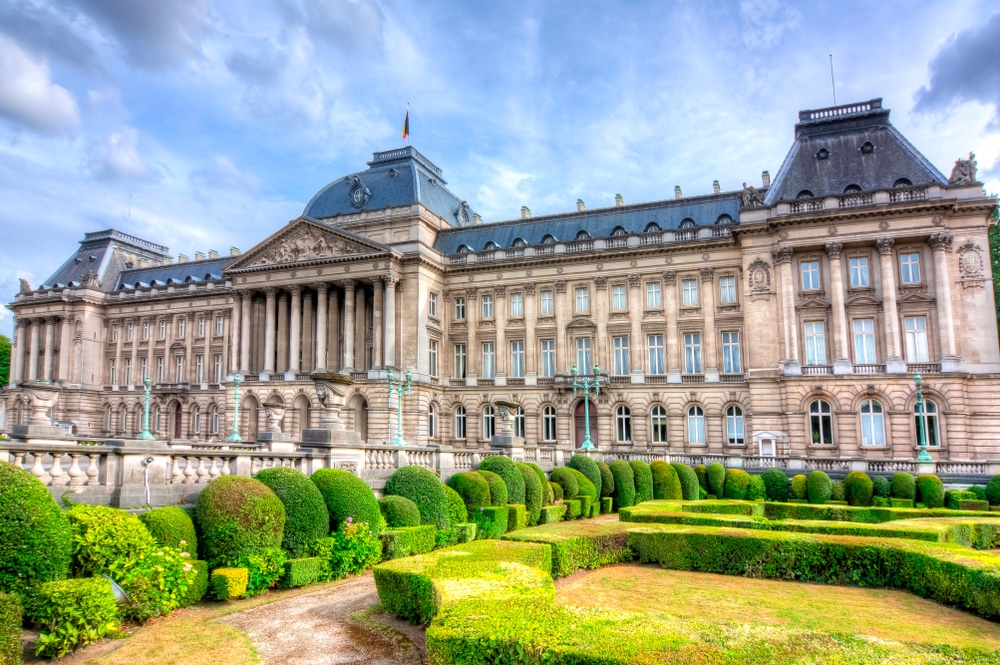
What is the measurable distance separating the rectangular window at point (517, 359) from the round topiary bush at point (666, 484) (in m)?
22.0

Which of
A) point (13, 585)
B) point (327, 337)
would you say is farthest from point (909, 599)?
point (327, 337)

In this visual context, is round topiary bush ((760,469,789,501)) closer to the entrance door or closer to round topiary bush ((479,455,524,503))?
round topiary bush ((479,455,524,503))

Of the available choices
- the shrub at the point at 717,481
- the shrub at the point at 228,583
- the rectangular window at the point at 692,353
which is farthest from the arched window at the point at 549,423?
the shrub at the point at 228,583

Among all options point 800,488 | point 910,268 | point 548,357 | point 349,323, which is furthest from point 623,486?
point 349,323

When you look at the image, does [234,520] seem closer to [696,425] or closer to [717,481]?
[717,481]

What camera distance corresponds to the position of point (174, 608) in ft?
42.3

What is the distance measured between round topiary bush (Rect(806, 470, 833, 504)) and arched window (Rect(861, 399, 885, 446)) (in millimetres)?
10818

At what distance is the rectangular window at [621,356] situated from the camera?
50.6 metres

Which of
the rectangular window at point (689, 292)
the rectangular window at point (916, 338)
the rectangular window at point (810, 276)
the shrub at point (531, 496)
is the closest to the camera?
the shrub at point (531, 496)

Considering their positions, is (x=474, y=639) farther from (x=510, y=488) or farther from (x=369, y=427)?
(x=369, y=427)

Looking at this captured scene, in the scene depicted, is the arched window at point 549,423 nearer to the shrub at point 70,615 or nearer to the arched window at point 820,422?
the arched window at point 820,422

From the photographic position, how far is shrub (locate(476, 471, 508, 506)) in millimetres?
22672

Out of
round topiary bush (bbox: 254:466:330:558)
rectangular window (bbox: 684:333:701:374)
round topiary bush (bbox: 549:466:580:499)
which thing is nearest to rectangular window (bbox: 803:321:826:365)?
rectangular window (bbox: 684:333:701:374)

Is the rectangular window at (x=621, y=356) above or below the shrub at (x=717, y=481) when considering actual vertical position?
above
